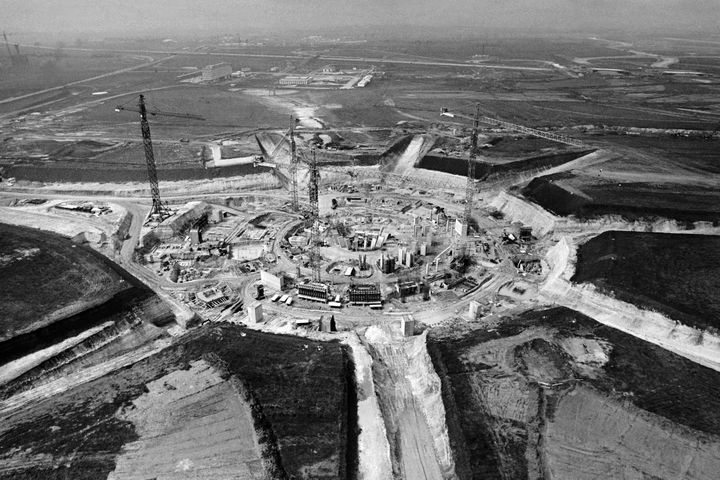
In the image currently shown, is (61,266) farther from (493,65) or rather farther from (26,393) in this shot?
(493,65)

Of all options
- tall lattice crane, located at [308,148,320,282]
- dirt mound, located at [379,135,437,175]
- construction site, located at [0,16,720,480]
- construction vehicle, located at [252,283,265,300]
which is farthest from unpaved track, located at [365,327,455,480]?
dirt mound, located at [379,135,437,175]

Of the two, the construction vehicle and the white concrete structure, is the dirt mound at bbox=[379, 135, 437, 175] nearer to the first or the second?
the construction vehicle

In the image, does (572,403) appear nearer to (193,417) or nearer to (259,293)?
(193,417)

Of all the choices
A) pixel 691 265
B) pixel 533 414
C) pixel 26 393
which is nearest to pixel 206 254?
pixel 26 393

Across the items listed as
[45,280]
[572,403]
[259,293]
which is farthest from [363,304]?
[45,280]

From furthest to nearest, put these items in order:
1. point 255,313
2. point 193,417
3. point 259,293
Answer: point 259,293, point 255,313, point 193,417

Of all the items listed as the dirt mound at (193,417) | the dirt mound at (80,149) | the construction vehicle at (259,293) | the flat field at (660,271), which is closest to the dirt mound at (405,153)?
the flat field at (660,271)

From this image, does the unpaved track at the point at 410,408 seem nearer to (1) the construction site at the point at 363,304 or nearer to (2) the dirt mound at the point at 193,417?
(1) the construction site at the point at 363,304
